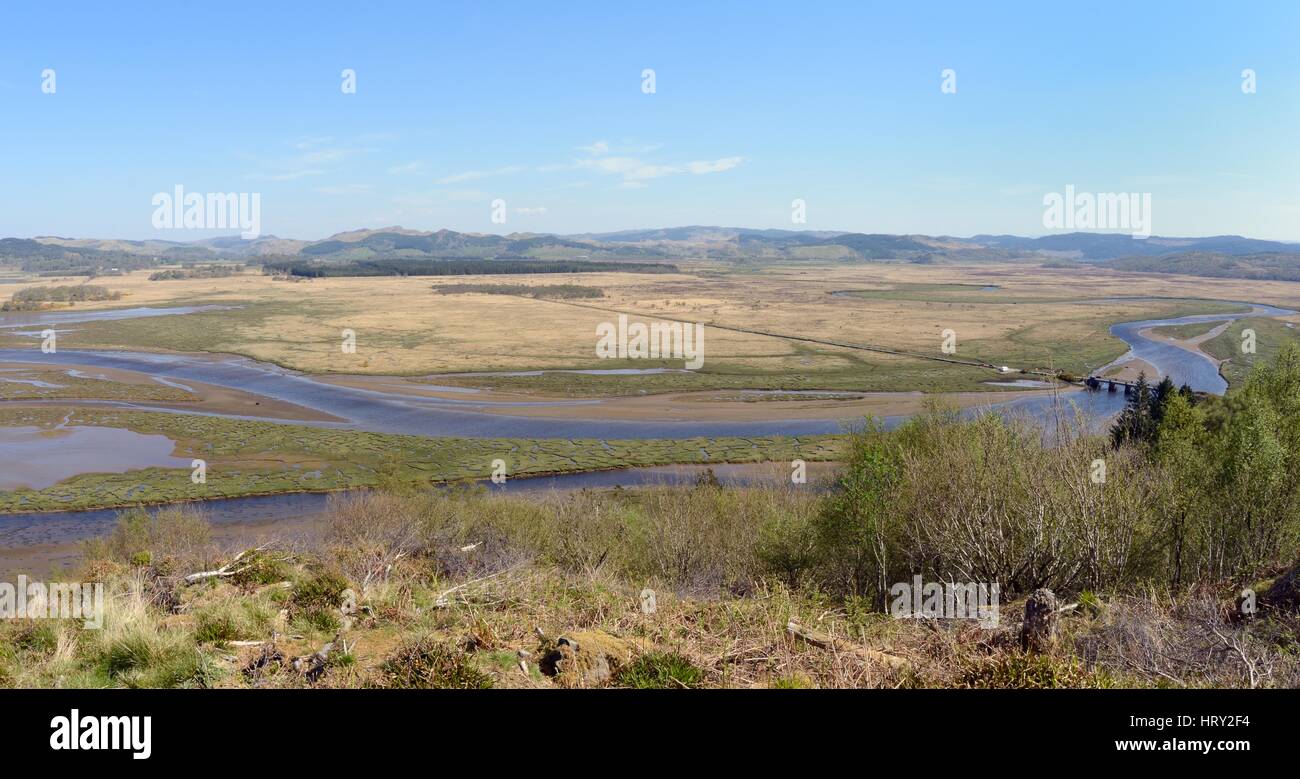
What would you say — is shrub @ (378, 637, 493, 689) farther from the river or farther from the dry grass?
the dry grass

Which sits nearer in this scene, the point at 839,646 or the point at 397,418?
the point at 839,646

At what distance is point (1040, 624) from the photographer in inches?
364

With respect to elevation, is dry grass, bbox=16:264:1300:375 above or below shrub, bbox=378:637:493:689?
above

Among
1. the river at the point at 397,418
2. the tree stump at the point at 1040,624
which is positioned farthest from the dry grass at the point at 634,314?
the tree stump at the point at 1040,624

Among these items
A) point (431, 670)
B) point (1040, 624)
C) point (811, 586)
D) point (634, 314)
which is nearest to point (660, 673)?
point (431, 670)

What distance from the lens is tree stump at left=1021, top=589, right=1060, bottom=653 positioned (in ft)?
29.8

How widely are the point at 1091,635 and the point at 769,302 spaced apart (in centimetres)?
12887

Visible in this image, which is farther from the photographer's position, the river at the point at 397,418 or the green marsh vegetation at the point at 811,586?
the river at the point at 397,418

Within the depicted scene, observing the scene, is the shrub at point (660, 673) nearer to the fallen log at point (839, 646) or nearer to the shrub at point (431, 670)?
the shrub at point (431, 670)

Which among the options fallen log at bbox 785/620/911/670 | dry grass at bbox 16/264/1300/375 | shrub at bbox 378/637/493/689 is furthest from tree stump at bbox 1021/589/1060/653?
dry grass at bbox 16/264/1300/375

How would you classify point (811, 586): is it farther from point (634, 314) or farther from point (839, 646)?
point (634, 314)

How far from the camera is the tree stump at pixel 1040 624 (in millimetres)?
9078
